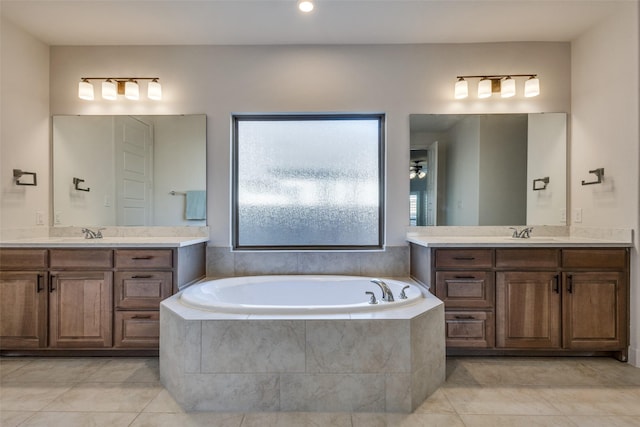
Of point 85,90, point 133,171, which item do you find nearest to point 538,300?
point 133,171

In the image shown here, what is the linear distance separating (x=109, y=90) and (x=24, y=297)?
66.5 inches

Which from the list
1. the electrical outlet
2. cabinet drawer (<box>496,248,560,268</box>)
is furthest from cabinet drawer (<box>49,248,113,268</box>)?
the electrical outlet

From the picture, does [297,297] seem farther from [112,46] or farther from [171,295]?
[112,46]

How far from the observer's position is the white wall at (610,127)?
92.3 inches

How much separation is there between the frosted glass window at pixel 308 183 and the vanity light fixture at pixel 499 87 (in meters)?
0.74

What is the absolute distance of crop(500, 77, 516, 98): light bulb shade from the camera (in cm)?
281

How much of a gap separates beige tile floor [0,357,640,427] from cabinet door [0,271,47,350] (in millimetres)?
169

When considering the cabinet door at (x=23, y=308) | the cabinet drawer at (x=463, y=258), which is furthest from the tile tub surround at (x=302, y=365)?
the cabinet door at (x=23, y=308)

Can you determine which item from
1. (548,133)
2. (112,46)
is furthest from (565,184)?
(112,46)

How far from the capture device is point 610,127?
252 cm

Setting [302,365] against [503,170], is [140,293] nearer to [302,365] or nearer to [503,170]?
[302,365]

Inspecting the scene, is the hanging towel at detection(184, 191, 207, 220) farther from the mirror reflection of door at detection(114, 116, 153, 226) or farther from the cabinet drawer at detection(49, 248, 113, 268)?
the cabinet drawer at detection(49, 248, 113, 268)

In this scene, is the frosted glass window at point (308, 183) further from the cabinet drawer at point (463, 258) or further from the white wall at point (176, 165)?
the cabinet drawer at point (463, 258)

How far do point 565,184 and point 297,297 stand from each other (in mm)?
2416
